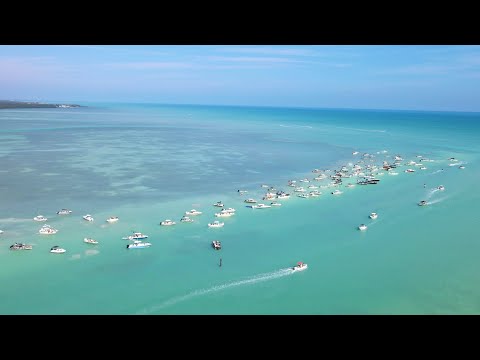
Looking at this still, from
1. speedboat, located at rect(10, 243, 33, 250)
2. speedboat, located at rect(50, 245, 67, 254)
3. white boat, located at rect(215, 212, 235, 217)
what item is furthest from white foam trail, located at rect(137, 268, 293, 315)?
speedboat, located at rect(10, 243, 33, 250)

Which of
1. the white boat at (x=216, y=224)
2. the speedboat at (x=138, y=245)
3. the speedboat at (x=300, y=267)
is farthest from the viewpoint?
the white boat at (x=216, y=224)

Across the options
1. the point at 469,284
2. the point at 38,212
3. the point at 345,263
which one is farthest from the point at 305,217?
the point at 38,212

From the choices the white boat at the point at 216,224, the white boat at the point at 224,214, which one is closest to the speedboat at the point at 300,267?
the white boat at the point at 216,224

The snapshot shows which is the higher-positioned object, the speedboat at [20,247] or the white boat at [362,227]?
the white boat at [362,227]

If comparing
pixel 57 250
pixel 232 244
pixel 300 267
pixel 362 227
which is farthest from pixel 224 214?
pixel 57 250

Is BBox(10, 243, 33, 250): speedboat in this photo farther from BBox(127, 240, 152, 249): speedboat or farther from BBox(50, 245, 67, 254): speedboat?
BBox(127, 240, 152, 249): speedboat

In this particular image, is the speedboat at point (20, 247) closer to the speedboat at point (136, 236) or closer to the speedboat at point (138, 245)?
the speedboat at point (136, 236)

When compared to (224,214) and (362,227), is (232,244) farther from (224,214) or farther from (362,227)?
(362,227)

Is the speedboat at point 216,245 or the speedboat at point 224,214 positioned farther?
the speedboat at point 224,214

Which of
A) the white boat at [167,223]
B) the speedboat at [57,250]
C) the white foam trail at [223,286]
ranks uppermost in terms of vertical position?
the white boat at [167,223]
